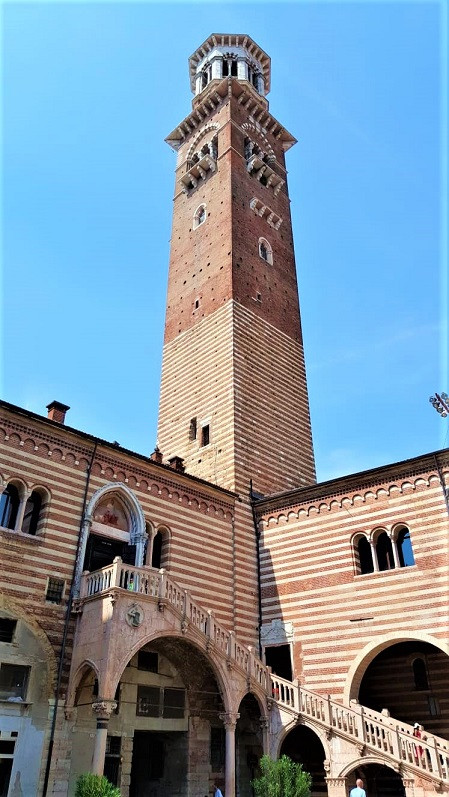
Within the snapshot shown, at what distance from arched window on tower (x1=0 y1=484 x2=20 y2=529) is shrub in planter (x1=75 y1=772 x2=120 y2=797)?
228 inches

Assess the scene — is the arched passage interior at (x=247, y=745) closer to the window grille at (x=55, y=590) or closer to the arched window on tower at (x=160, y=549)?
the arched window on tower at (x=160, y=549)

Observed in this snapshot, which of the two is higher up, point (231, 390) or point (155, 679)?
point (231, 390)

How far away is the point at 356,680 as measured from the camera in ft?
57.3

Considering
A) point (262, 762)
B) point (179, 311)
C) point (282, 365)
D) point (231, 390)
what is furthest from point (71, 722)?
point (179, 311)

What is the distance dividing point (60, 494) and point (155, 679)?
226 inches

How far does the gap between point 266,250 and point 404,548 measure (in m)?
18.3

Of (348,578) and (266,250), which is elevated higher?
(266,250)

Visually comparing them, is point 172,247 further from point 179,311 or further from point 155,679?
point 155,679

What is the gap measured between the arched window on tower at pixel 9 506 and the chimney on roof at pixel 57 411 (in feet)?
9.07

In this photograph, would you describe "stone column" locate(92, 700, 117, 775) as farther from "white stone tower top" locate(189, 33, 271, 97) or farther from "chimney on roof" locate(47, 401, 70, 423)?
"white stone tower top" locate(189, 33, 271, 97)

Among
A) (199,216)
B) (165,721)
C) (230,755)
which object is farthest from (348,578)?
(199,216)

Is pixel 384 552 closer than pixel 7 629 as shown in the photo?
No

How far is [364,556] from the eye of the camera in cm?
1914

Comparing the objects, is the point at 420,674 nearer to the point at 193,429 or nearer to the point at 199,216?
the point at 193,429
